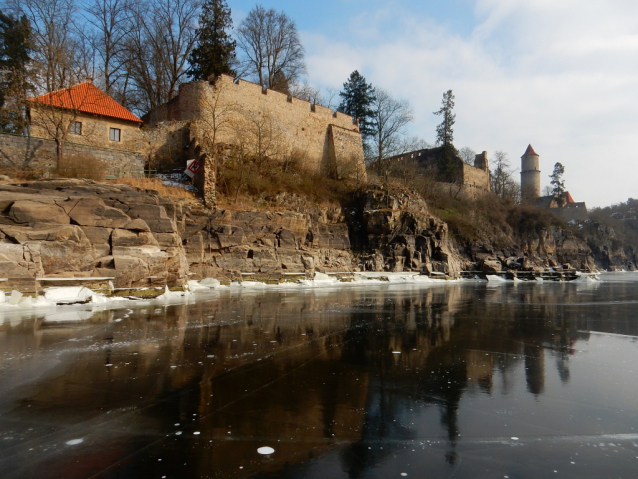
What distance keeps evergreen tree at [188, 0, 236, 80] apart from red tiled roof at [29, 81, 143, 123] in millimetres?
9096

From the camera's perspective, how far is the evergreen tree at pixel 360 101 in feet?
158

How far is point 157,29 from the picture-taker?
120 feet

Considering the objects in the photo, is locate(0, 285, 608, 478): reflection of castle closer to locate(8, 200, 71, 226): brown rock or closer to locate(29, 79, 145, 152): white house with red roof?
locate(8, 200, 71, 226): brown rock

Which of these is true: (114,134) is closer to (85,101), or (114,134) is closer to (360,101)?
(85,101)

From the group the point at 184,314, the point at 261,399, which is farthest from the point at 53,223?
the point at 261,399

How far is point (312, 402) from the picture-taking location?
14.7ft

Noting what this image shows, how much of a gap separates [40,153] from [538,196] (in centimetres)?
8450

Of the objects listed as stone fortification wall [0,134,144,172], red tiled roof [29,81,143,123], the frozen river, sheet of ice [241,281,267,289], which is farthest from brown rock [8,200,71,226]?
red tiled roof [29,81,143,123]

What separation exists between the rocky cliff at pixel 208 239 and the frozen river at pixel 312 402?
Answer: 5258 mm

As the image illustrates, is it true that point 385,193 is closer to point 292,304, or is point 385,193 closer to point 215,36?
point 215,36

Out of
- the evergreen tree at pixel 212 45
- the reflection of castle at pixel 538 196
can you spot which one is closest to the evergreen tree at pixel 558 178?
the reflection of castle at pixel 538 196

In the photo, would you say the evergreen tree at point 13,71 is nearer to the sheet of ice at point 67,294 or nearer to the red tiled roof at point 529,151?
the sheet of ice at point 67,294

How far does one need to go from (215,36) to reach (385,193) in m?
18.7

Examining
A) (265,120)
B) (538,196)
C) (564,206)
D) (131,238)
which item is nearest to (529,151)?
(538,196)
